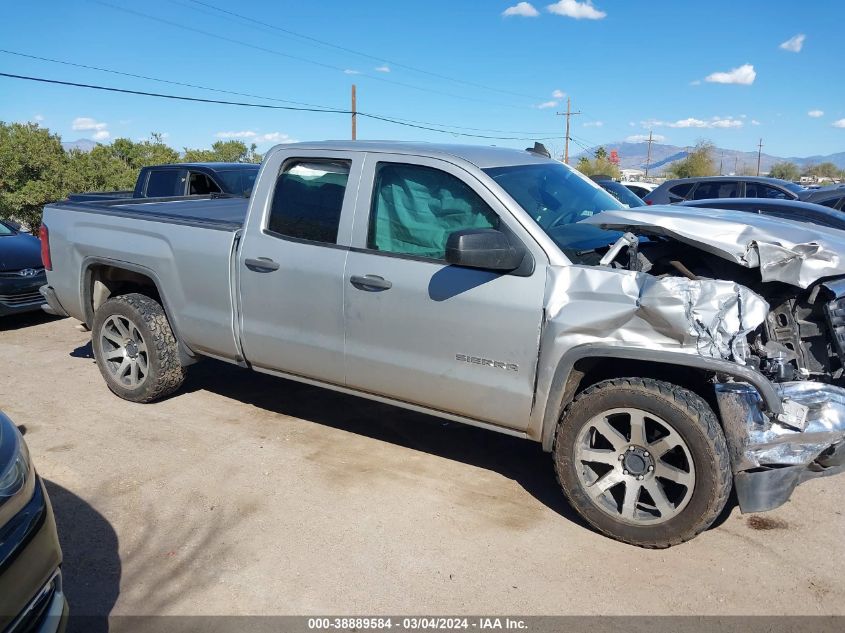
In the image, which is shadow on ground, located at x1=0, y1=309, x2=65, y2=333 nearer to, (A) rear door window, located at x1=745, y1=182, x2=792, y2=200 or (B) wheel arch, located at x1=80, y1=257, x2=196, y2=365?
(B) wheel arch, located at x1=80, y1=257, x2=196, y2=365

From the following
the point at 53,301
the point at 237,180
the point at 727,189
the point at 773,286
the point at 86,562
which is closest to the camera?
the point at 86,562

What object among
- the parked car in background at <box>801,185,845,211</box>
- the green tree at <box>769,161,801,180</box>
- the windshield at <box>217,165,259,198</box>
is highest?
the green tree at <box>769,161,801,180</box>

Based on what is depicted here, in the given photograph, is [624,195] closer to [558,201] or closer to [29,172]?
[558,201]

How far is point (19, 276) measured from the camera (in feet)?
27.4

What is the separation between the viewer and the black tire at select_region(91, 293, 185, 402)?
515 centimetres

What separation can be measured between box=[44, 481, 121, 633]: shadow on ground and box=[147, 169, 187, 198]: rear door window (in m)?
6.50

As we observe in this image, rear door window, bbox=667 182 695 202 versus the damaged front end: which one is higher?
rear door window, bbox=667 182 695 202

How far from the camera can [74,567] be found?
3.33 m

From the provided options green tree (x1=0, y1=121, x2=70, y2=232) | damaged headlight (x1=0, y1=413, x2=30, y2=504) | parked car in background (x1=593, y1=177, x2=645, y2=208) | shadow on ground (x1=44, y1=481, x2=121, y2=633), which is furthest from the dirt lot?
green tree (x1=0, y1=121, x2=70, y2=232)

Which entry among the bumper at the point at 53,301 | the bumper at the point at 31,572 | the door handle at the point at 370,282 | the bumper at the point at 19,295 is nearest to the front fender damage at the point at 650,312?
the door handle at the point at 370,282

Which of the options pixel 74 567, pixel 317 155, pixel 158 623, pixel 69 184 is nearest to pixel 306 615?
pixel 158 623

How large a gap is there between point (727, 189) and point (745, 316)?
10.3 m

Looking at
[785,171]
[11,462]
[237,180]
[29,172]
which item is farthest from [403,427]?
[785,171]

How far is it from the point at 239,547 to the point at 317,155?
8.00 ft
